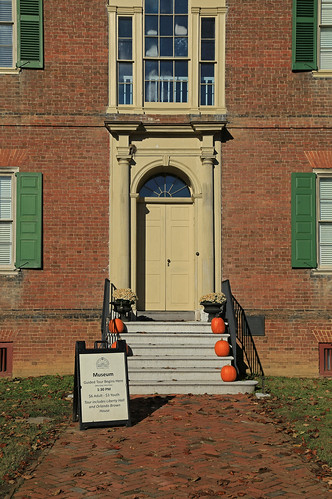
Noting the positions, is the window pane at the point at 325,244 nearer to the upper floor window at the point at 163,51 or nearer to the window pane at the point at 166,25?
the upper floor window at the point at 163,51

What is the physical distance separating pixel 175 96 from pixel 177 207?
7.14 feet

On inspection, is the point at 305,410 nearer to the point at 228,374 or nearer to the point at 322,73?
the point at 228,374

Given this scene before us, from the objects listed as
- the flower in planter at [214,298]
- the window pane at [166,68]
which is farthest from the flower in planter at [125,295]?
the window pane at [166,68]

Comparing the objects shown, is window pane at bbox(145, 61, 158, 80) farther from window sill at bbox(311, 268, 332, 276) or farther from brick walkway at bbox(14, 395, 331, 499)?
brick walkway at bbox(14, 395, 331, 499)

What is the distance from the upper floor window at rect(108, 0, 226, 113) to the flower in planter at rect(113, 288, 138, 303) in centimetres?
356

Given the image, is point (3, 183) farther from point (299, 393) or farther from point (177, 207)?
point (299, 393)

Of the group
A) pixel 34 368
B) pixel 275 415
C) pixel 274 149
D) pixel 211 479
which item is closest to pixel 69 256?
pixel 34 368

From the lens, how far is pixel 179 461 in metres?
7.37

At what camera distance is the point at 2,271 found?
1357 cm

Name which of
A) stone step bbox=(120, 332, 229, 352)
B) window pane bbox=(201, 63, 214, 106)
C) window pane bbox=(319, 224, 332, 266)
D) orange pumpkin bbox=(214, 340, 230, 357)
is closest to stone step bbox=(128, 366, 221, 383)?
orange pumpkin bbox=(214, 340, 230, 357)

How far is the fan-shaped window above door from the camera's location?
14195 mm

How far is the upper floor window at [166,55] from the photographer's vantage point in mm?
13812

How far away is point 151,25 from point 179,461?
9.34 m

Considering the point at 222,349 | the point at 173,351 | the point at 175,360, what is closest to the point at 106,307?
the point at 173,351
